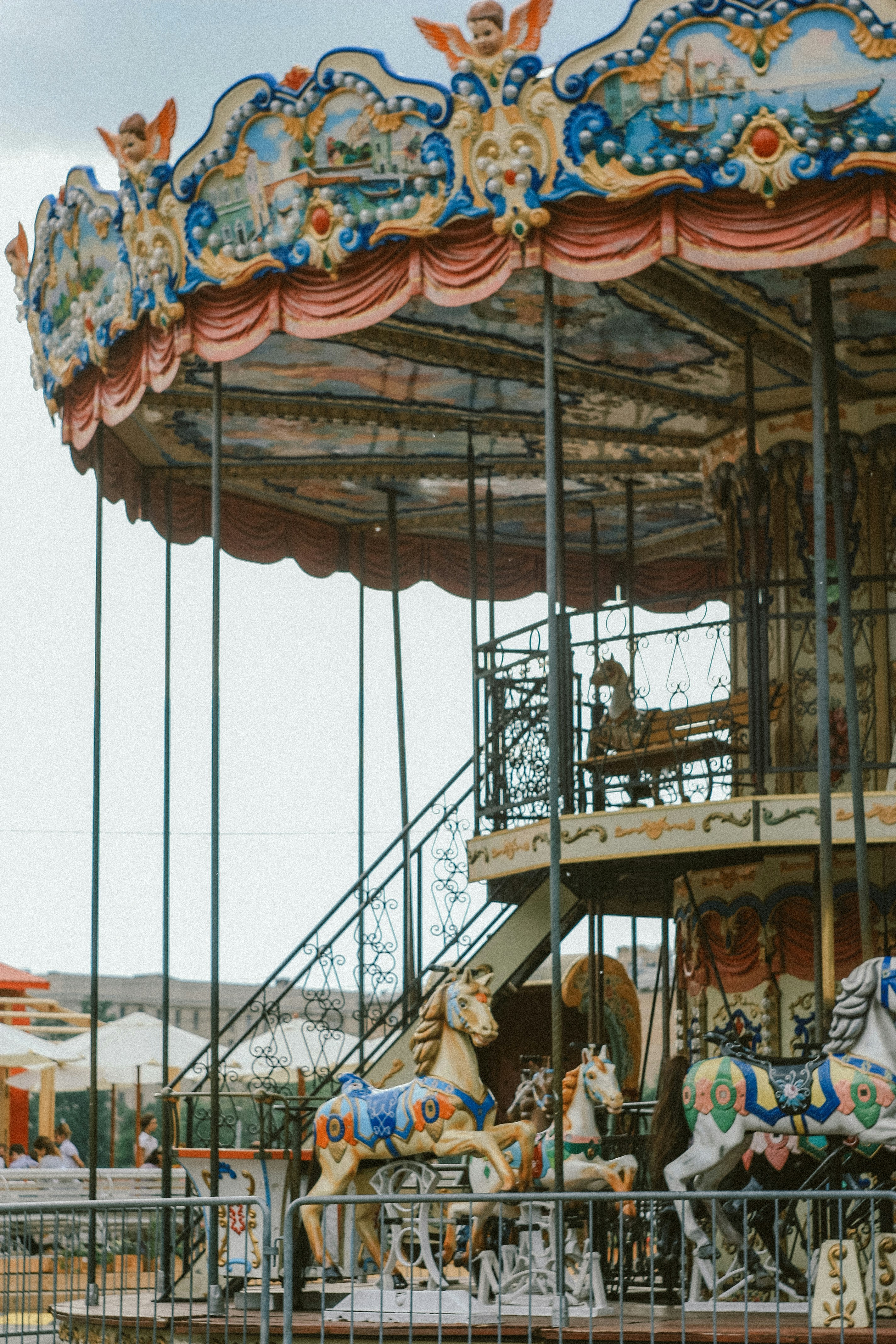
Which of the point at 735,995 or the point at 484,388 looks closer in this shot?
the point at 735,995

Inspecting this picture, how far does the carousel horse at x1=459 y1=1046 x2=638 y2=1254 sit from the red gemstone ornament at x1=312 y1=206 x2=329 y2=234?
502cm

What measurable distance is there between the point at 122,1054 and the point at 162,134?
14972 millimetres

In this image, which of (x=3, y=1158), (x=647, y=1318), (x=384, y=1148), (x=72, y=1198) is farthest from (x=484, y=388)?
(x=3, y=1158)

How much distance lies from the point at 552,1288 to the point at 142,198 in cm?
693

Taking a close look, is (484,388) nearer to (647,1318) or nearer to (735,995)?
(735,995)

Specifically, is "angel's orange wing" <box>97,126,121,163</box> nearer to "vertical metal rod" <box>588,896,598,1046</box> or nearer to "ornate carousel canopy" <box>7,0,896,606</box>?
"ornate carousel canopy" <box>7,0,896,606</box>

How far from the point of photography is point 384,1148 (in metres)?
11.2

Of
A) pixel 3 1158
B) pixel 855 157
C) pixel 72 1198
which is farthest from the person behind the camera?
pixel 3 1158

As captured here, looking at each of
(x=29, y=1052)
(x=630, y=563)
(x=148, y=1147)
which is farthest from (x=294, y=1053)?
(x=630, y=563)

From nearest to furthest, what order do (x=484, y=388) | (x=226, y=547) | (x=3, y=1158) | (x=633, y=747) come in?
(x=633, y=747)
(x=484, y=388)
(x=226, y=547)
(x=3, y=1158)

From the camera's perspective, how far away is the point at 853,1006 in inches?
408

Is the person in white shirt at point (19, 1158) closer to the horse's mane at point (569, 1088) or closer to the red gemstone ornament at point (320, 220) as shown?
the horse's mane at point (569, 1088)

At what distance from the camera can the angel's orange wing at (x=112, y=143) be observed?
480 inches

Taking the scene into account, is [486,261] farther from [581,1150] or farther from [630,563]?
[630,563]
